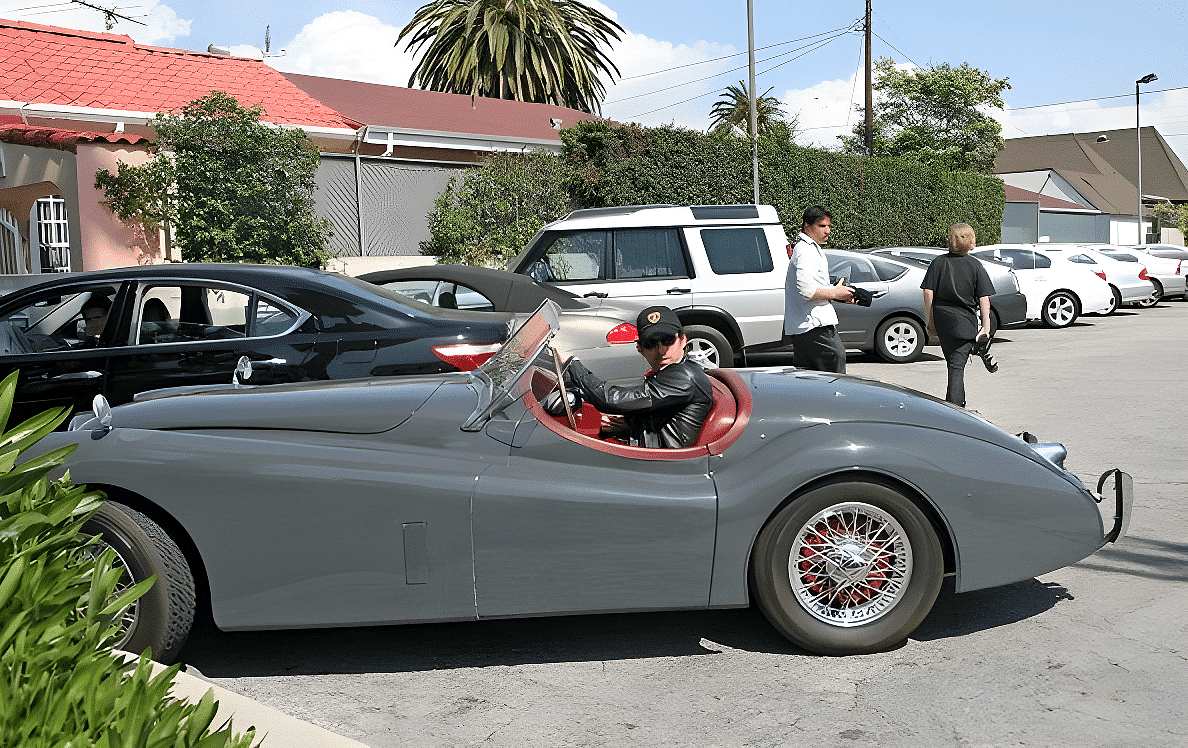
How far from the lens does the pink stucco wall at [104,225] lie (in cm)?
1412

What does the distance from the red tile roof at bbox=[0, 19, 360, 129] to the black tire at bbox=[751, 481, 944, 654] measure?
1571 cm

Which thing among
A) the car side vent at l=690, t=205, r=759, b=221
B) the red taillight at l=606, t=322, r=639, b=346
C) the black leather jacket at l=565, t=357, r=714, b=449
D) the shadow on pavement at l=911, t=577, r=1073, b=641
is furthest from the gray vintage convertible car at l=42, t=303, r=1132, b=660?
the car side vent at l=690, t=205, r=759, b=221

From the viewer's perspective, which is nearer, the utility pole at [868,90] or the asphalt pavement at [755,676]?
the asphalt pavement at [755,676]

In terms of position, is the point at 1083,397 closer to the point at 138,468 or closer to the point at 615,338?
the point at 615,338

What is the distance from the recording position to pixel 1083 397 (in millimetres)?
10305

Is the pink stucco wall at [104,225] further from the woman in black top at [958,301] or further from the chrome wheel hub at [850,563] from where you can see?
the chrome wheel hub at [850,563]

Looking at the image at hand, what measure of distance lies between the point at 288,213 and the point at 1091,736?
14.2 meters

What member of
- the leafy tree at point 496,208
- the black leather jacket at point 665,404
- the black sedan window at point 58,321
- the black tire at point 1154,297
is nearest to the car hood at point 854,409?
the black leather jacket at point 665,404

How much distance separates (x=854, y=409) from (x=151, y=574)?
2701 mm

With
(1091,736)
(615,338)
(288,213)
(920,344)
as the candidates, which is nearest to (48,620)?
(1091,736)

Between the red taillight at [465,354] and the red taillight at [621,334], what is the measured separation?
1797 millimetres

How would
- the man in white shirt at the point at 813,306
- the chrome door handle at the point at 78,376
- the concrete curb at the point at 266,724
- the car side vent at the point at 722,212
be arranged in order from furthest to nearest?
1. the car side vent at the point at 722,212
2. the man in white shirt at the point at 813,306
3. the chrome door handle at the point at 78,376
4. the concrete curb at the point at 266,724

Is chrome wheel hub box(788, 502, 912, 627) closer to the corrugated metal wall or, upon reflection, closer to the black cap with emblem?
the black cap with emblem

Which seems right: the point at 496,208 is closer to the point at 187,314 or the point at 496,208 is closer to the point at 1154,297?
the point at 187,314
